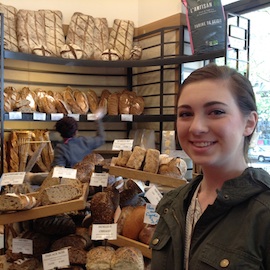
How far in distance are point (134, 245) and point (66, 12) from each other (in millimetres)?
3254

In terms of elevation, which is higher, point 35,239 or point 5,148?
point 5,148

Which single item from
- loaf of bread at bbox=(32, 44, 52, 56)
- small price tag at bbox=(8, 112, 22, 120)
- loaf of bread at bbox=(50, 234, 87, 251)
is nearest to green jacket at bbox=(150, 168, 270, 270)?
loaf of bread at bbox=(50, 234, 87, 251)

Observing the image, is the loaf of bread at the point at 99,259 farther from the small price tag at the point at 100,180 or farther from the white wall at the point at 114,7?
the white wall at the point at 114,7

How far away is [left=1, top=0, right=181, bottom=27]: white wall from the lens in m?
3.96

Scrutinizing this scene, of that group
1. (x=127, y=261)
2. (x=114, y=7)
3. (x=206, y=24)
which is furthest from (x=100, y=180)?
(x=114, y=7)

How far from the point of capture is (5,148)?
11.2 feet

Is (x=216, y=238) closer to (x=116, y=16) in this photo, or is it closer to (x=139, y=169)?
(x=139, y=169)

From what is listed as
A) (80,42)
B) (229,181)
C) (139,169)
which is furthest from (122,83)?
(229,181)

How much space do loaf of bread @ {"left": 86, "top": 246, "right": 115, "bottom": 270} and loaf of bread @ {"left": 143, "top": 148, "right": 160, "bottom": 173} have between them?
0.47 meters

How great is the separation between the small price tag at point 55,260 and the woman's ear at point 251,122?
3.95 feet

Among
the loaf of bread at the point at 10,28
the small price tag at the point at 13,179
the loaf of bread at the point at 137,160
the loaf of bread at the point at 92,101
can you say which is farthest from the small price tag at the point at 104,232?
the loaf of bread at the point at 10,28

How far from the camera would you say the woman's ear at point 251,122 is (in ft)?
2.60

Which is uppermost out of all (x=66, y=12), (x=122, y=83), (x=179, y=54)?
(x=66, y=12)

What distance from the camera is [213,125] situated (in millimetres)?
747
